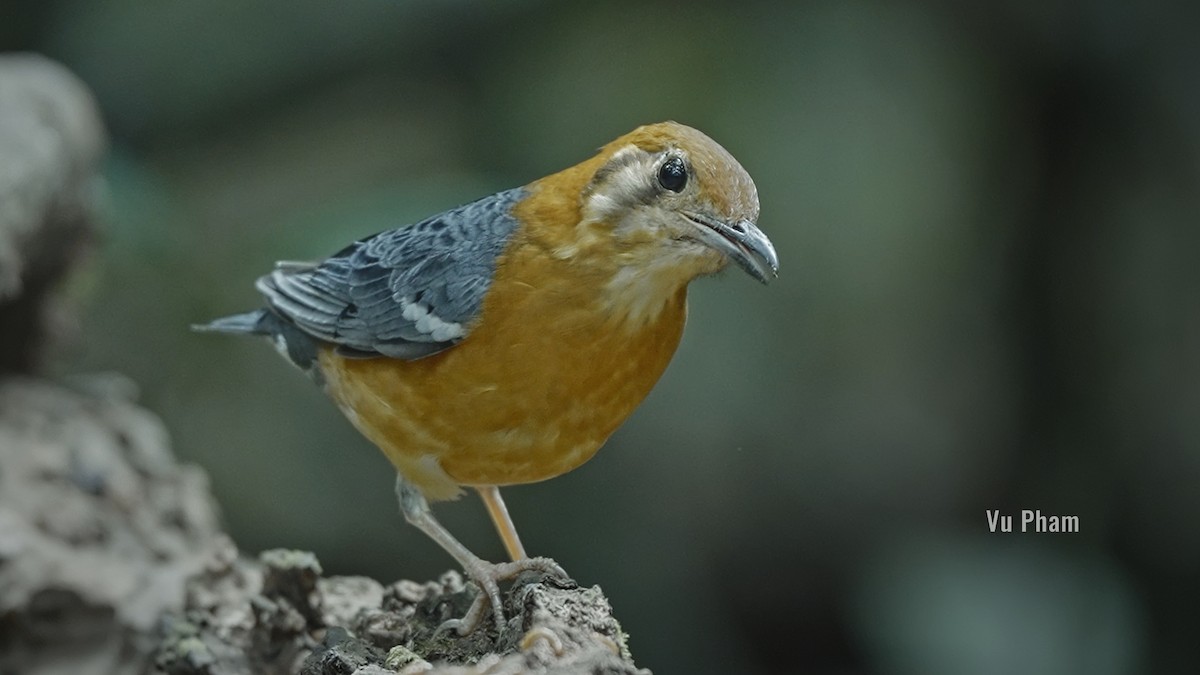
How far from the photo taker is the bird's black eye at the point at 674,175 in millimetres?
3018

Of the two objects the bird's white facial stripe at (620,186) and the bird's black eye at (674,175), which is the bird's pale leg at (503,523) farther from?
the bird's black eye at (674,175)

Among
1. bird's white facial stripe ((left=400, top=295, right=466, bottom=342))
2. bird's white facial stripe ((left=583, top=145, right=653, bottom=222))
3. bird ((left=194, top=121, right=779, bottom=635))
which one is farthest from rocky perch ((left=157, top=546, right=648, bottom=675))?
bird's white facial stripe ((left=583, top=145, right=653, bottom=222))

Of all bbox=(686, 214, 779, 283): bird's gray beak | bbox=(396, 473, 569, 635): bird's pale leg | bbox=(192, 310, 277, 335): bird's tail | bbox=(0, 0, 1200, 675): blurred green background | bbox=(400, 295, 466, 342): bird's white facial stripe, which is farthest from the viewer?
bbox=(0, 0, 1200, 675): blurred green background

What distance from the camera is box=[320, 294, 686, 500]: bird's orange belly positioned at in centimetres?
325

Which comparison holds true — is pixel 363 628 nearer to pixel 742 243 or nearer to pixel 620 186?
pixel 620 186

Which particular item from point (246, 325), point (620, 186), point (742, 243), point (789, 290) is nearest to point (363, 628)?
point (246, 325)

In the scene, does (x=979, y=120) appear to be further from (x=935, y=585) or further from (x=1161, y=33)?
(x=935, y=585)

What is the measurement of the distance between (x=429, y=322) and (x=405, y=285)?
29 centimetres

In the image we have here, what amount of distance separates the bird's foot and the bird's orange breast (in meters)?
0.28

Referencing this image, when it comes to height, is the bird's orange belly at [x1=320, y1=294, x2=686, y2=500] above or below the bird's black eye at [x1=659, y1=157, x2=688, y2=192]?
below

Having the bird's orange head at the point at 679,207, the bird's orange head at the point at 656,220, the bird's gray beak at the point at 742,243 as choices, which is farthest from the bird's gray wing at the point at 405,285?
the bird's gray beak at the point at 742,243

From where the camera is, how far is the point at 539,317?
329 cm

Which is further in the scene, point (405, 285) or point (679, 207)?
point (405, 285)

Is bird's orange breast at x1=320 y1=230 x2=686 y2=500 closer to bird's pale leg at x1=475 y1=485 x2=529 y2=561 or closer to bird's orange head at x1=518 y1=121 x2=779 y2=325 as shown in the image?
bird's orange head at x1=518 y1=121 x2=779 y2=325
